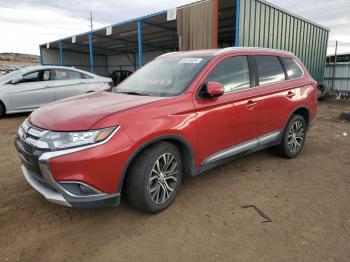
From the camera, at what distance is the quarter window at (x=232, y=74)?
3622 mm

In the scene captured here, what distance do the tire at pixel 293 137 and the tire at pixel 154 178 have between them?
89.0 inches

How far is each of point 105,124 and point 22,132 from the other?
1.06 m

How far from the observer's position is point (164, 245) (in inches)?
104

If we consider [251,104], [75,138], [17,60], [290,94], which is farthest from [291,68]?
[17,60]

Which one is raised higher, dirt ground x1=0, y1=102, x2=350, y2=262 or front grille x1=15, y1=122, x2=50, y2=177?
front grille x1=15, y1=122, x2=50, y2=177

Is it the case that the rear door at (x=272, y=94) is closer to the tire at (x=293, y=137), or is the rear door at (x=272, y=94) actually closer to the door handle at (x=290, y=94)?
the door handle at (x=290, y=94)

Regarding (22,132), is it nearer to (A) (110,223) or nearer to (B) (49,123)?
(B) (49,123)

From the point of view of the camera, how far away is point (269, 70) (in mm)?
4395

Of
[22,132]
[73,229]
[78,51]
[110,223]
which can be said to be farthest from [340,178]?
[78,51]

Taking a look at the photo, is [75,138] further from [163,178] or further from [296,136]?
[296,136]

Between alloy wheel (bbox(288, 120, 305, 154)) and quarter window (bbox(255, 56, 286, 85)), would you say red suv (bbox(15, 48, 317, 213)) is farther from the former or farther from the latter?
alloy wheel (bbox(288, 120, 305, 154))

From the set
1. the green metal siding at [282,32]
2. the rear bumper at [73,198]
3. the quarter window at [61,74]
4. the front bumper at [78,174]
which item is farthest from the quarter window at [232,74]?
the quarter window at [61,74]

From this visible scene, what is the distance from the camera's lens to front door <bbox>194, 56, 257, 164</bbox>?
3.39 meters

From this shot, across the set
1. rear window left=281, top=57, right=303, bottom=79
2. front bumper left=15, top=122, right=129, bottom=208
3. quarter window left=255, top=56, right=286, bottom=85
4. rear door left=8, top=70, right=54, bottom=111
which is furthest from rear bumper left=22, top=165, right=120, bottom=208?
rear door left=8, top=70, right=54, bottom=111
